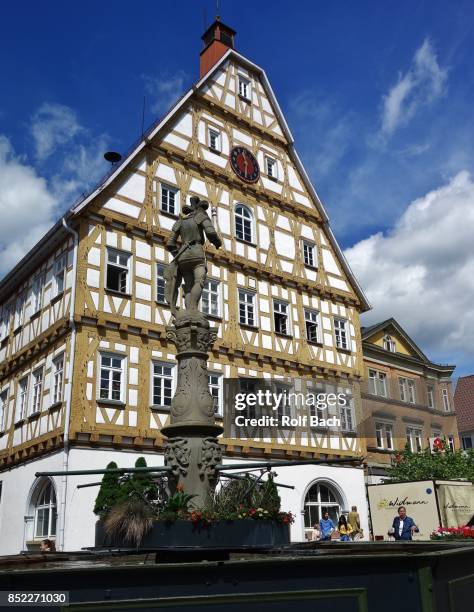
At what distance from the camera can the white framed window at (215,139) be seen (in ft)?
77.0

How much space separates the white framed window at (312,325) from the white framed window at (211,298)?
14.0ft

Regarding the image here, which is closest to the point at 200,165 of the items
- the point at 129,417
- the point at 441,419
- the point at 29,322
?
the point at 29,322

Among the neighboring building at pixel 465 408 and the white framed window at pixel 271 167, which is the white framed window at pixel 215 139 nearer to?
the white framed window at pixel 271 167

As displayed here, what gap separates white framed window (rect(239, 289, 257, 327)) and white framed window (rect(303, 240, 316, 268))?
11.7 ft

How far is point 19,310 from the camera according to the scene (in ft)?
72.6

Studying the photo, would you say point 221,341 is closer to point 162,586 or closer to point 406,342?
point 406,342

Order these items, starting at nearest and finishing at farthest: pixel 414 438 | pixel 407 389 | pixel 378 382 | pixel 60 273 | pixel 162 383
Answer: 1. pixel 162 383
2. pixel 60 273
3. pixel 378 382
4. pixel 414 438
5. pixel 407 389

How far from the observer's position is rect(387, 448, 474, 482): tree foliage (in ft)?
83.3

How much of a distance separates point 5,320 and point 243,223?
935 cm

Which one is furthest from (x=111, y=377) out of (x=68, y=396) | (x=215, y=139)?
(x=215, y=139)

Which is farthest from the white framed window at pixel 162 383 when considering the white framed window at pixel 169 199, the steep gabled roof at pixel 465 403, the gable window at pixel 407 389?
the steep gabled roof at pixel 465 403

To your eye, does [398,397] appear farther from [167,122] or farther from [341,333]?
[167,122]

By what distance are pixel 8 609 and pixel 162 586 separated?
2.36 feet

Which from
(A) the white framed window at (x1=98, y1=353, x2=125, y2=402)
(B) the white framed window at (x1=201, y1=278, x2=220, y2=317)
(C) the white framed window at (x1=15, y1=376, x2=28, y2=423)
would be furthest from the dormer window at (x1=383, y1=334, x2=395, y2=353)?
(C) the white framed window at (x1=15, y1=376, x2=28, y2=423)
